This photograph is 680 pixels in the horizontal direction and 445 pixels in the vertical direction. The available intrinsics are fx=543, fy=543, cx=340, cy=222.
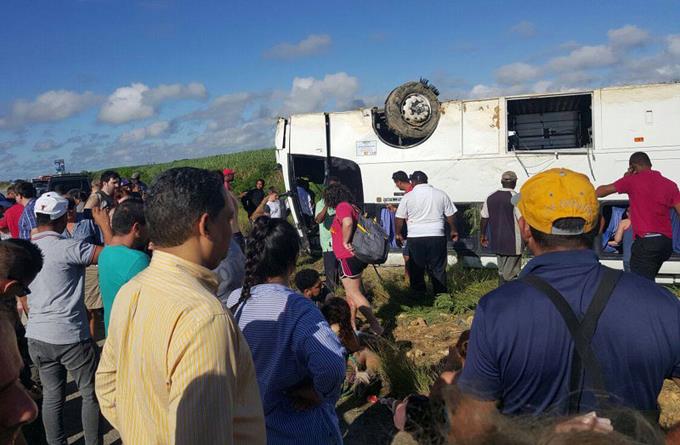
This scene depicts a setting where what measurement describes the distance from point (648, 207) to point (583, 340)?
16.1 ft

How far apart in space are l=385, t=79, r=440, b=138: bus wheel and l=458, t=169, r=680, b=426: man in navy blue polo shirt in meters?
7.10

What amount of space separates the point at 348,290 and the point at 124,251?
3461mm

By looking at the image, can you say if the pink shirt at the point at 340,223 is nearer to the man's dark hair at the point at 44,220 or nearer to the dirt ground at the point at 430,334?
the dirt ground at the point at 430,334

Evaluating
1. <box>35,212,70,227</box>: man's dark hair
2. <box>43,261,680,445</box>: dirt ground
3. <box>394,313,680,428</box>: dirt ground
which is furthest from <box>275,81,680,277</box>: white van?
<box>35,212,70,227</box>: man's dark hair

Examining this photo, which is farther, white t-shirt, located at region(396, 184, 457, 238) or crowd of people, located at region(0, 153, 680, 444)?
white t-shirt, located at region(396, 184, 457, 238)

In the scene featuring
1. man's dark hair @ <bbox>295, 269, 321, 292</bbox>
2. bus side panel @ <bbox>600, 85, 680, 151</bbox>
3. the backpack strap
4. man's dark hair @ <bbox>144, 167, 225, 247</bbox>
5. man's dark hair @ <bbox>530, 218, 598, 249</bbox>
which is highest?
bus side panel @ <bbox>600, 85, 680, 151</bbox>

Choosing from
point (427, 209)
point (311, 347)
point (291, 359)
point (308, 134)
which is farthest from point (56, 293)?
point (308, 134)

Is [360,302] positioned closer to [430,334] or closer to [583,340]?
[430,334]

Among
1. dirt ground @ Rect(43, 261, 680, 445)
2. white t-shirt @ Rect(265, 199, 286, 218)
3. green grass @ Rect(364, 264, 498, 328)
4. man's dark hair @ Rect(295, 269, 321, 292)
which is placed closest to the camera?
dirt ground @ Rect(43, 261, 680, 445)

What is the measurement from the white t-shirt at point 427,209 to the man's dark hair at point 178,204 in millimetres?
5765


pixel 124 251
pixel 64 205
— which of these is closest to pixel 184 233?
pixel 124 251

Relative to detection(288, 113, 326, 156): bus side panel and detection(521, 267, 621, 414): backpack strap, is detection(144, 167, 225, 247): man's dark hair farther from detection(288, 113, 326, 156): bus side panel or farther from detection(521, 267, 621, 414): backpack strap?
detection(288, 113, 326, 156): bus side panel

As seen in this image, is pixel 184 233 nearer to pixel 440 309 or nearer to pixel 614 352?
pixel 614 352

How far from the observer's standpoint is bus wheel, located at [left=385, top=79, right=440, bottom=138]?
28.7 ft
